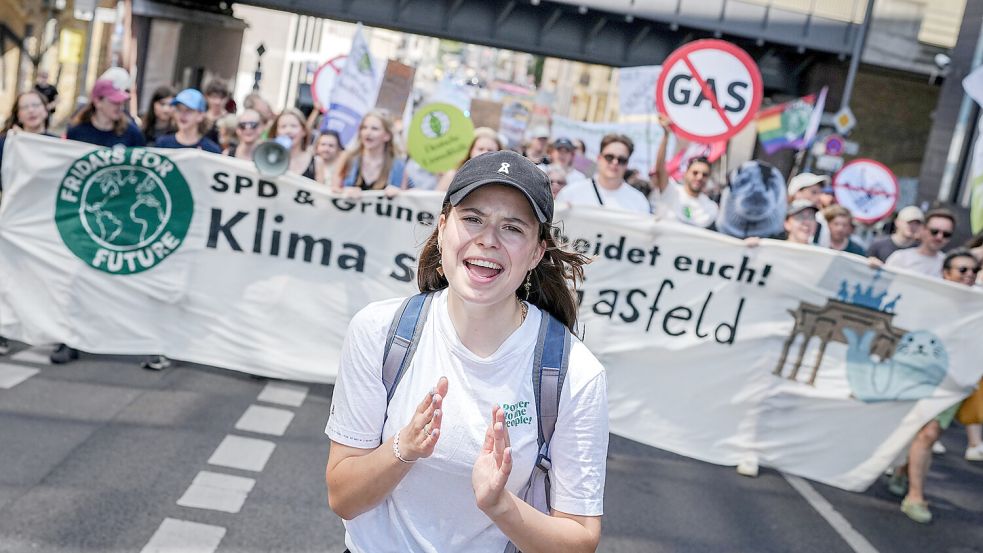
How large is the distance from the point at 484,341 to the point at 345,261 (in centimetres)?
570

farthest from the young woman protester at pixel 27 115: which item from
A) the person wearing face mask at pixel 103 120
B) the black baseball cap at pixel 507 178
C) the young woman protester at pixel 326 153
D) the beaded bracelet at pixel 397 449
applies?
the beaded bracelet at pixel 397 449

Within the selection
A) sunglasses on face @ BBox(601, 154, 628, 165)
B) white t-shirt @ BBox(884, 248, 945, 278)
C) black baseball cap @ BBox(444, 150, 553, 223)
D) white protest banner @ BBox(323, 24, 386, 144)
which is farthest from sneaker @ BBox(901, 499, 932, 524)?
white protest banner @ BBox(323, 24, 386, 144)

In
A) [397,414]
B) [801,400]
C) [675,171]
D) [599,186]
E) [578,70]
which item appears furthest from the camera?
[578,70]

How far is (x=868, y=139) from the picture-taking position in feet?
137

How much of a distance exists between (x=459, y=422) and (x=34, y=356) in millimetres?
6274

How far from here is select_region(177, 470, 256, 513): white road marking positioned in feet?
18.7

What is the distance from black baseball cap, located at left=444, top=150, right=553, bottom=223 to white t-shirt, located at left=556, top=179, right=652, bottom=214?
5.97 metres

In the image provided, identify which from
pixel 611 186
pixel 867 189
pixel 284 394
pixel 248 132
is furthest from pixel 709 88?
pixel 867 189

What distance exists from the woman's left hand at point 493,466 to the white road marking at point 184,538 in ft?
9.55

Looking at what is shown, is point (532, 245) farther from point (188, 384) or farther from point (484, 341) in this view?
point (188, 384)

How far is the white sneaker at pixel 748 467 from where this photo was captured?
799 centimetres

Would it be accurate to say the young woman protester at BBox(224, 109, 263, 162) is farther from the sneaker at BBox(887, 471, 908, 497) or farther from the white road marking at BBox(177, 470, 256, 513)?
the sneaker at BBox(887, 471, 908, 497)

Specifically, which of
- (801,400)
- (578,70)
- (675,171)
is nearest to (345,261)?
(801,400)

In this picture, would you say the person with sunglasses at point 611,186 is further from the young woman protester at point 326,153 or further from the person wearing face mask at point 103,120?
the person wearing face mask at point 103,120
